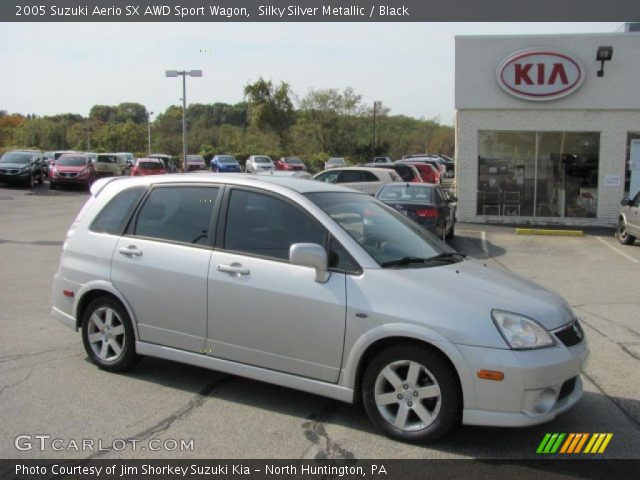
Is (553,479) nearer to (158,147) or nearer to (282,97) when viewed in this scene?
(282,97)

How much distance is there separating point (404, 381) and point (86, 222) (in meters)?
3.32

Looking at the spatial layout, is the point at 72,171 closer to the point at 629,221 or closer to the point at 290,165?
the point at 290,165

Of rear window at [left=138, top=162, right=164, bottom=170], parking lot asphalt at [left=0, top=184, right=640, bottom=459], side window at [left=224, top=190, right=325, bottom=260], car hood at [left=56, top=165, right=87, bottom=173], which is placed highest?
rear window at [left=138, top=162, right=164, bottom=170]

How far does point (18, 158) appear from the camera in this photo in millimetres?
30609

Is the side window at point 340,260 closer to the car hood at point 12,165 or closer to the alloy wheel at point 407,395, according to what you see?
the alloy wheel at point 407,395

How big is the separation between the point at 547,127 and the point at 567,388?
16175 millimetres

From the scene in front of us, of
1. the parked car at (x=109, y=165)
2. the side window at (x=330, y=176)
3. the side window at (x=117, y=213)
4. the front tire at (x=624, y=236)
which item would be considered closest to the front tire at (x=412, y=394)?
the side window at (x=117, y=213)

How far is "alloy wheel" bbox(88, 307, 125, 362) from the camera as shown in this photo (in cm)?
555

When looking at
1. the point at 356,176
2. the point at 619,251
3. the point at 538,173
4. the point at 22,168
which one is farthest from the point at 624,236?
the point at 22,168

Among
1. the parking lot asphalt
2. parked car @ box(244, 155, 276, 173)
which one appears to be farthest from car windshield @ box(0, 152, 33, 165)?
the parking lot asphalt

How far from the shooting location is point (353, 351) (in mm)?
4332

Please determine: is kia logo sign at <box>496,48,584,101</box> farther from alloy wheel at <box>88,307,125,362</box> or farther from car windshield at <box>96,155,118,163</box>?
car windshield at <box>96,155,118,163</box>

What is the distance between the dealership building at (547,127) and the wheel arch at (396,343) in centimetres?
1594

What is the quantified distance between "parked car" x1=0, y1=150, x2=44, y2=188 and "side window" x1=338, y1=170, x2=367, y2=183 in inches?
640
